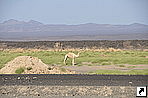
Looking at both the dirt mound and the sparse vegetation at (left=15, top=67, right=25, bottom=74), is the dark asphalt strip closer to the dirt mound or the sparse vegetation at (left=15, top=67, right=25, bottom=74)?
the sparse vegetation at (left=15, top=67, right=25, bottom=74)

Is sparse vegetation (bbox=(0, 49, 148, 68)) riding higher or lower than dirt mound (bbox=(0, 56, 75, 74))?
lower

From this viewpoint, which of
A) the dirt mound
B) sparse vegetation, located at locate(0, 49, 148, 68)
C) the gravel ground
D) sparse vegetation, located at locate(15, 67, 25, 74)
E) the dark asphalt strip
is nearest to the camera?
the gravel ground

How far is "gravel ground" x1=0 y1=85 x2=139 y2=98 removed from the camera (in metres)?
13.9

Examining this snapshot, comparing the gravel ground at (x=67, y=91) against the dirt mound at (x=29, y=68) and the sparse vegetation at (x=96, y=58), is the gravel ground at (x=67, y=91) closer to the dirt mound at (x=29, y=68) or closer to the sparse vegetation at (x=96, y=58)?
the dirt mound at (x=29, y=68)

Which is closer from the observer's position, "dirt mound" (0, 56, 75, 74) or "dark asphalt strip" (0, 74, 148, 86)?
"dark asphalt strip" (0, 74, 148, 86)

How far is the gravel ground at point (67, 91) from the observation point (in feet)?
45.8

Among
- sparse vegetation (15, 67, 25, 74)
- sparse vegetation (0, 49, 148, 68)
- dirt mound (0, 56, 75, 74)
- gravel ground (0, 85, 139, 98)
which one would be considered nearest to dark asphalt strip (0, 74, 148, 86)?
gravel ground (0, 85, 139, 98)

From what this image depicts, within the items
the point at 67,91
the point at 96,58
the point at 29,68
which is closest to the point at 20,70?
the point at 29,68

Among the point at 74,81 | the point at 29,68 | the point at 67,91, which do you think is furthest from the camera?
the point at 29,68

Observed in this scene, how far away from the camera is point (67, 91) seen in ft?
48.1

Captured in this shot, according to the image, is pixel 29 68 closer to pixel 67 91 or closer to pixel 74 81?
pixel 74 81

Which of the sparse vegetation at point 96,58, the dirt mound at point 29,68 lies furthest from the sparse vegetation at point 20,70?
the sparse vegetation at point 96,58

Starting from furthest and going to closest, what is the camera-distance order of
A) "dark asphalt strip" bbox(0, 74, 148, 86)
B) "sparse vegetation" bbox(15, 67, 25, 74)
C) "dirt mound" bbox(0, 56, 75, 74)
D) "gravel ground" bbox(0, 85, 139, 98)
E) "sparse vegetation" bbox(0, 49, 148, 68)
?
"sparse vegetation" bbox(0, 49, 148, 68)
"dirt mound" bbox(0, 56, 75, 74)
"sparse vegetation" bbox(15, 67, 25, 74)
"dark asphalt strip" bbox(0, 74, 148, 86)
"gravel ground" bbox(0, 85, 139, 98)

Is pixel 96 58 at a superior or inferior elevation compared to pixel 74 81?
inferior
